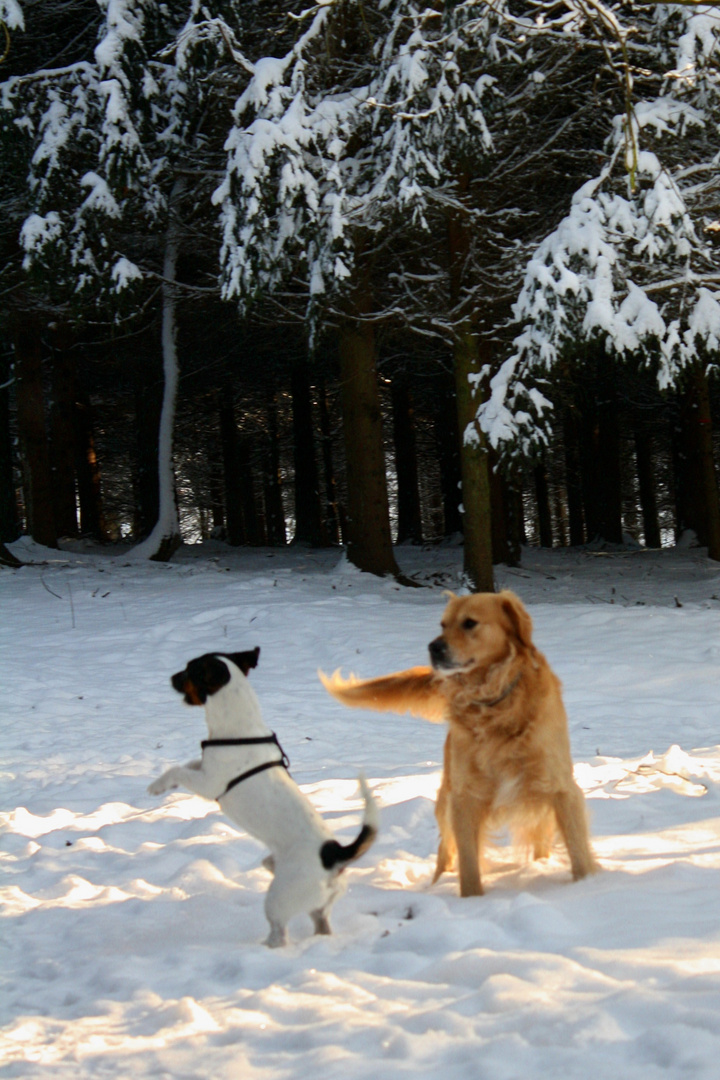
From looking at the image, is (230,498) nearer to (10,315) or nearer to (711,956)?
(10,315)

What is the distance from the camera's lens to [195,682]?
3.80m

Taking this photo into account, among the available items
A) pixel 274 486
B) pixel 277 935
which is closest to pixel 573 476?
pixel 274 486

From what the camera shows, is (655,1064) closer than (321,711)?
Yes

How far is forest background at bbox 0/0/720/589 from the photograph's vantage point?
10.3 meters

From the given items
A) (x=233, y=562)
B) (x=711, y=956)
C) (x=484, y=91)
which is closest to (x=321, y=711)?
(x=711, y=956)

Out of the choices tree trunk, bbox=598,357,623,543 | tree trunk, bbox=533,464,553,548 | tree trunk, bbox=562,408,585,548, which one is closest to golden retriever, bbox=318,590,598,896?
tree trunk, bbox=598,357,623,543

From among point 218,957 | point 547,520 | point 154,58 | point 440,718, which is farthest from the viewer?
point 547,520

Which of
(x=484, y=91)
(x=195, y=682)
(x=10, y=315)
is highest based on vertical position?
(x=484, y=91)

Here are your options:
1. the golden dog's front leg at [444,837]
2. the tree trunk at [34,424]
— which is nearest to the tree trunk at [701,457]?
the tree trunk at [34,424]

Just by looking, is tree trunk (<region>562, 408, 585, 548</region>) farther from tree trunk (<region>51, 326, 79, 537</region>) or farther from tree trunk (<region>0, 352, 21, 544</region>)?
tree trunk (<region>0, 352, 21, 544</region>)

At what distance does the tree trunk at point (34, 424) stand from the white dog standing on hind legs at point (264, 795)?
13.7 m

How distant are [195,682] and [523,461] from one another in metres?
7.78

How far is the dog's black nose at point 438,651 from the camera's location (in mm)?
3938

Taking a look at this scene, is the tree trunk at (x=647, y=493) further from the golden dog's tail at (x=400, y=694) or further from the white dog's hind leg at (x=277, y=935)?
the white dog's hind leg at (x=277, y=935)
